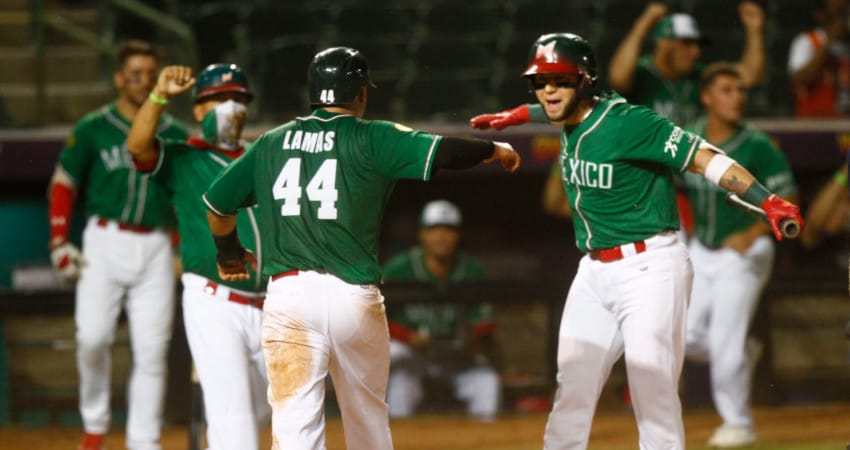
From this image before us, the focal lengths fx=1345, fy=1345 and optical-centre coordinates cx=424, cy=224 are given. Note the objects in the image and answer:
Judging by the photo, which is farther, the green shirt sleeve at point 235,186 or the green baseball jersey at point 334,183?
the green shirt sleeve at point 235,186

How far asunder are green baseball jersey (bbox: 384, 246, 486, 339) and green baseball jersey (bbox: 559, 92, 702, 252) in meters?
3.10

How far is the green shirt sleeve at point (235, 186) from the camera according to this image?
180 inches

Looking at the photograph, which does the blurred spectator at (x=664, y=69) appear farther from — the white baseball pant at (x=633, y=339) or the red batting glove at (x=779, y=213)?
the red batting glove at (x=779, y=213)

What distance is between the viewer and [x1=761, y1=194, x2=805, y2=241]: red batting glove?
4379 mm

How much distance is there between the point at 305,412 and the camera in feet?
14.1

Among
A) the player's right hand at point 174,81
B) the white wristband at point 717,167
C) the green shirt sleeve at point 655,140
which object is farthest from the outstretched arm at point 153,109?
the white wristband at point 717,167

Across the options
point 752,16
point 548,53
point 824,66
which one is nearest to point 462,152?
point 548,53

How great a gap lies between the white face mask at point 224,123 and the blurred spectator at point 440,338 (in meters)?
2.73

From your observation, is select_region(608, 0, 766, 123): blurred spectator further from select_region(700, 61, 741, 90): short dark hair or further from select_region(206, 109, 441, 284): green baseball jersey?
select_region(206, 109, 441, 284): green baseball jersey

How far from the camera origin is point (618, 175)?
4.97 meters

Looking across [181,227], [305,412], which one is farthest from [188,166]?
[305,412]

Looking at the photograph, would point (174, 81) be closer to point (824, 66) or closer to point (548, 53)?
point (548, 53)

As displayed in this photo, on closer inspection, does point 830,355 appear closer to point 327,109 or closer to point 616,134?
point 616,134

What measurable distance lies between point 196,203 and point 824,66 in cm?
533
